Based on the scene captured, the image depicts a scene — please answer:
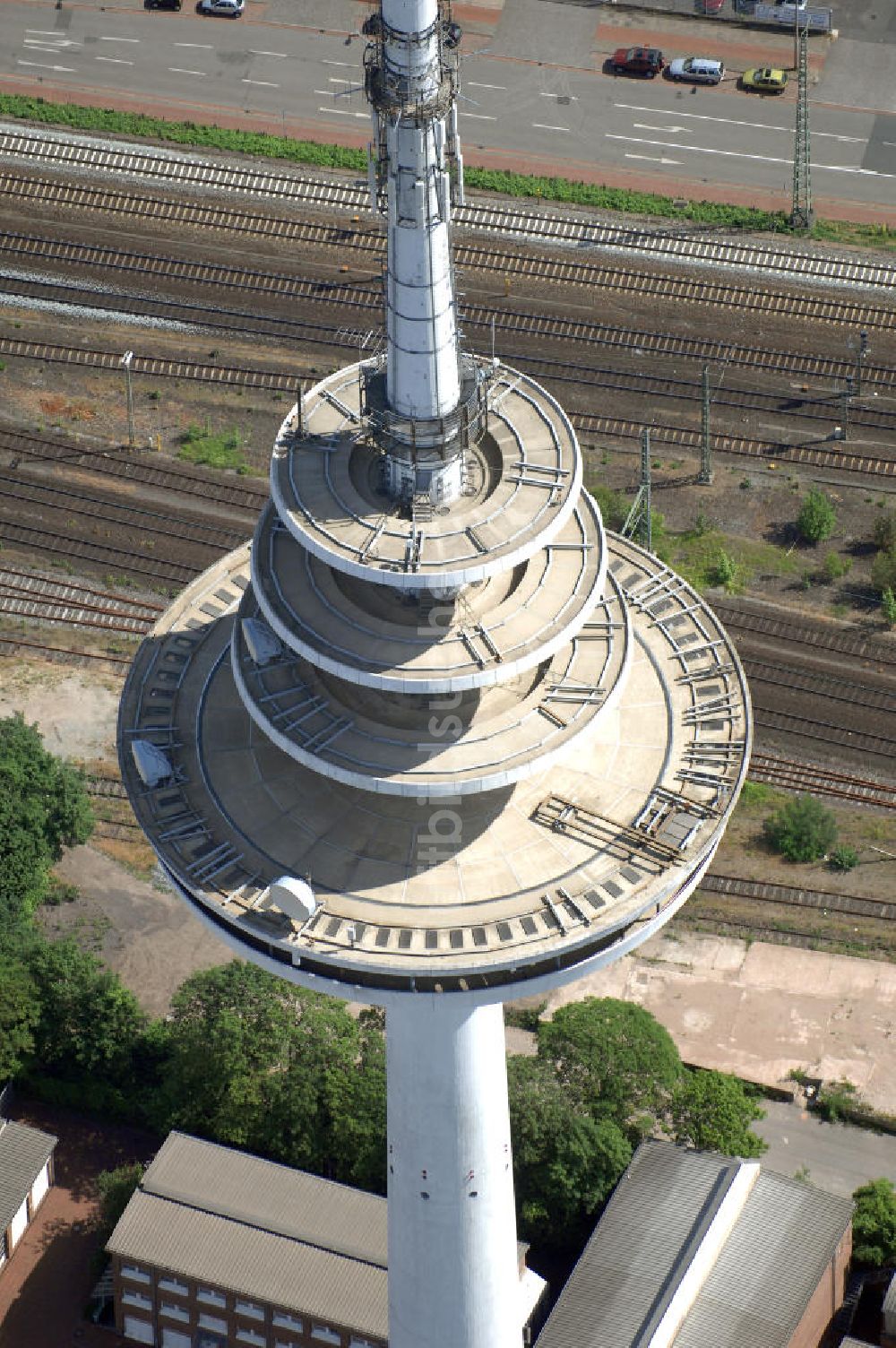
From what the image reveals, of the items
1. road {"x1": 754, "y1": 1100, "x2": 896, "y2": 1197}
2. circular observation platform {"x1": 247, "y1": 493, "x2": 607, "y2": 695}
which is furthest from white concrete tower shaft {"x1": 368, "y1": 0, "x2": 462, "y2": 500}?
road {"x1": 754, "y1": 1100, "x2": 896, "y2": 1197}

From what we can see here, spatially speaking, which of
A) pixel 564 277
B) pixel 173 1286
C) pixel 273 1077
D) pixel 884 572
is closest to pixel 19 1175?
pixel 173 1286

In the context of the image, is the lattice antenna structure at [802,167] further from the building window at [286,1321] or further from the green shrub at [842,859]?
the building window at [286,1321]

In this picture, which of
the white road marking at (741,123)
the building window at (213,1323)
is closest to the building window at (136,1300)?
the building window at (213,1323)

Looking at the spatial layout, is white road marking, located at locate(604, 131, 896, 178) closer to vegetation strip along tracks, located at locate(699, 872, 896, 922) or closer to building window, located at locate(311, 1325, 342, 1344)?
vegetation strip along tracks, located at locate(699, 872, 896, 922)

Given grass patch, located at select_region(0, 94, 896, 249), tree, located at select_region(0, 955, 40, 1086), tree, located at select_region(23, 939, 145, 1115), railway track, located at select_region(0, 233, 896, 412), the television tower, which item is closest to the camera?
the television tower

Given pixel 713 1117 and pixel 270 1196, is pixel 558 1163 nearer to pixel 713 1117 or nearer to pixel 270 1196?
pixel 713 1117

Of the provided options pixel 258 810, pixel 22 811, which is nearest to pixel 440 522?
pixel 258 810
